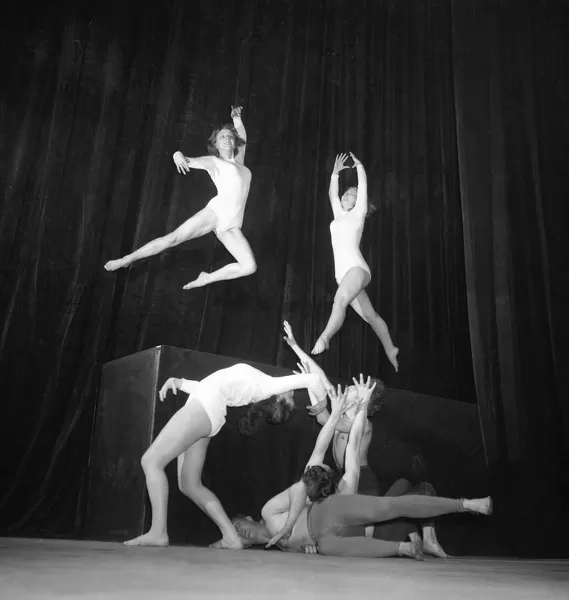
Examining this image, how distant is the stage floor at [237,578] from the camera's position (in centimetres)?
172

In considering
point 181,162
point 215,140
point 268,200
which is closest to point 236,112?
point 215,140

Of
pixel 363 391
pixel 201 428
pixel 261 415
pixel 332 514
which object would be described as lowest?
pixel 332 514

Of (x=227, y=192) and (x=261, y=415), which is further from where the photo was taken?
(x=227, y=192)

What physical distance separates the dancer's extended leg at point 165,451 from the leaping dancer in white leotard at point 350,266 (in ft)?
4.62

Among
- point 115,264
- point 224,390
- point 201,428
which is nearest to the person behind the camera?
→ point 201,428

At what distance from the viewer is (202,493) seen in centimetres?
379

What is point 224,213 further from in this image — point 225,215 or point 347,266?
point 347,266

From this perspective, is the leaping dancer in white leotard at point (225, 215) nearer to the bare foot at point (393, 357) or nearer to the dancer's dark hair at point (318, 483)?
the bare foot at point (393, 357)

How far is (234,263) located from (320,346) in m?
0.84

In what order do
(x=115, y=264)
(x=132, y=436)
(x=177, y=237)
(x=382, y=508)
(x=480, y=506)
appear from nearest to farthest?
(x=480, y=506)
(x=382, y=508)
(x=132, y=436)
(x=115, y=264)
(x=177, y=237)

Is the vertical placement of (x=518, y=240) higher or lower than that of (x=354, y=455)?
higher

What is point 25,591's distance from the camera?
5.19 ft

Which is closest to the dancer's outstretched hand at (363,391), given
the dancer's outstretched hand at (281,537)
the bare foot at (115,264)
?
the dancer's outstretched hand at (281,537)

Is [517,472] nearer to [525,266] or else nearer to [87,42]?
[525,266]
